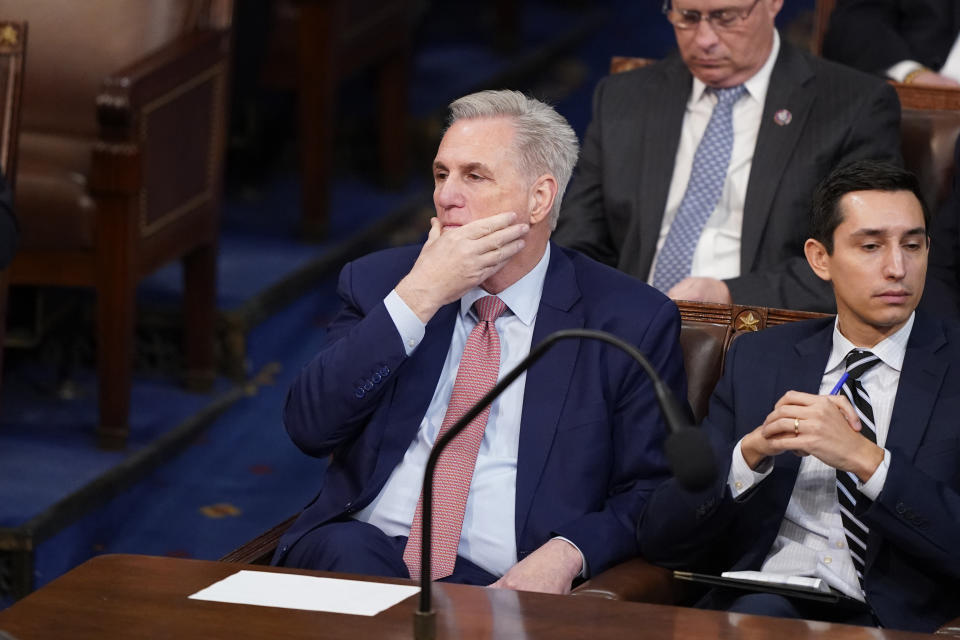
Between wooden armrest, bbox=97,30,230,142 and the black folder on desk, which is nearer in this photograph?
the black folder on desk

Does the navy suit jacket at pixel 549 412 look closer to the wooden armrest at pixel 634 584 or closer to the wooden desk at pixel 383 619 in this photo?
the wooden armrest at pixel 634 584

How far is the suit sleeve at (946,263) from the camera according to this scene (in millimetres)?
2852

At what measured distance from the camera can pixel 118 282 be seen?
3.71 metres

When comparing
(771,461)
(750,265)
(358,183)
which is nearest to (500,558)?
(771,461)

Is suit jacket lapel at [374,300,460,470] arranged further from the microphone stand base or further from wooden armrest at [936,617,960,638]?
wooden armrest at [936,617,960,638]

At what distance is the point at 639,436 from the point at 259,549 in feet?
1.98

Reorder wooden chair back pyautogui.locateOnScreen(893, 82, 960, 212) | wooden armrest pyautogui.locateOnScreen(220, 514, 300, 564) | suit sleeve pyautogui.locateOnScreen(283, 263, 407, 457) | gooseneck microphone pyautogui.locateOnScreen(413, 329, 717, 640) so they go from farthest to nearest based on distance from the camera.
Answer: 1. wooden chair back pyautogui.locateOnScreen(893, 82, 960, 212)
2. suit sleeve pyautogui.locateOnScreen(283, 263, 407, 457)
3. wooden armrest pyautogui.locateOnScreen(220, 514, 300, 564)
4. gooseneck microphone pyautogui.locateOnScreen(413, 329, 717, 640)

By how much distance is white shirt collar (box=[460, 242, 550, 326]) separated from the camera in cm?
243

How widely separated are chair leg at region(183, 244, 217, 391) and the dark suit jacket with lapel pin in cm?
126

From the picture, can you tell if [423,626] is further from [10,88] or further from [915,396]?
[10,88]

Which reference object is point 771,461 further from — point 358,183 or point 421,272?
point 358,183

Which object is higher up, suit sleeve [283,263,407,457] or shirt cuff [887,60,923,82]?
shirt cuff [887,60,923,82]

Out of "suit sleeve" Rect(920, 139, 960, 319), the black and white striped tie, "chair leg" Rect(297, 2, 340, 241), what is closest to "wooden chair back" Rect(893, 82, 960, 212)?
"suit sleeve" Rect(920, 139, 960, 319)

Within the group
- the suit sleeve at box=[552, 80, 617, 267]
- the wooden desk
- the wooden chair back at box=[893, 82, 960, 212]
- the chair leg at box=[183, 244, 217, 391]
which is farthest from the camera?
the chair leg at box=[183, 244, 217, 391]
